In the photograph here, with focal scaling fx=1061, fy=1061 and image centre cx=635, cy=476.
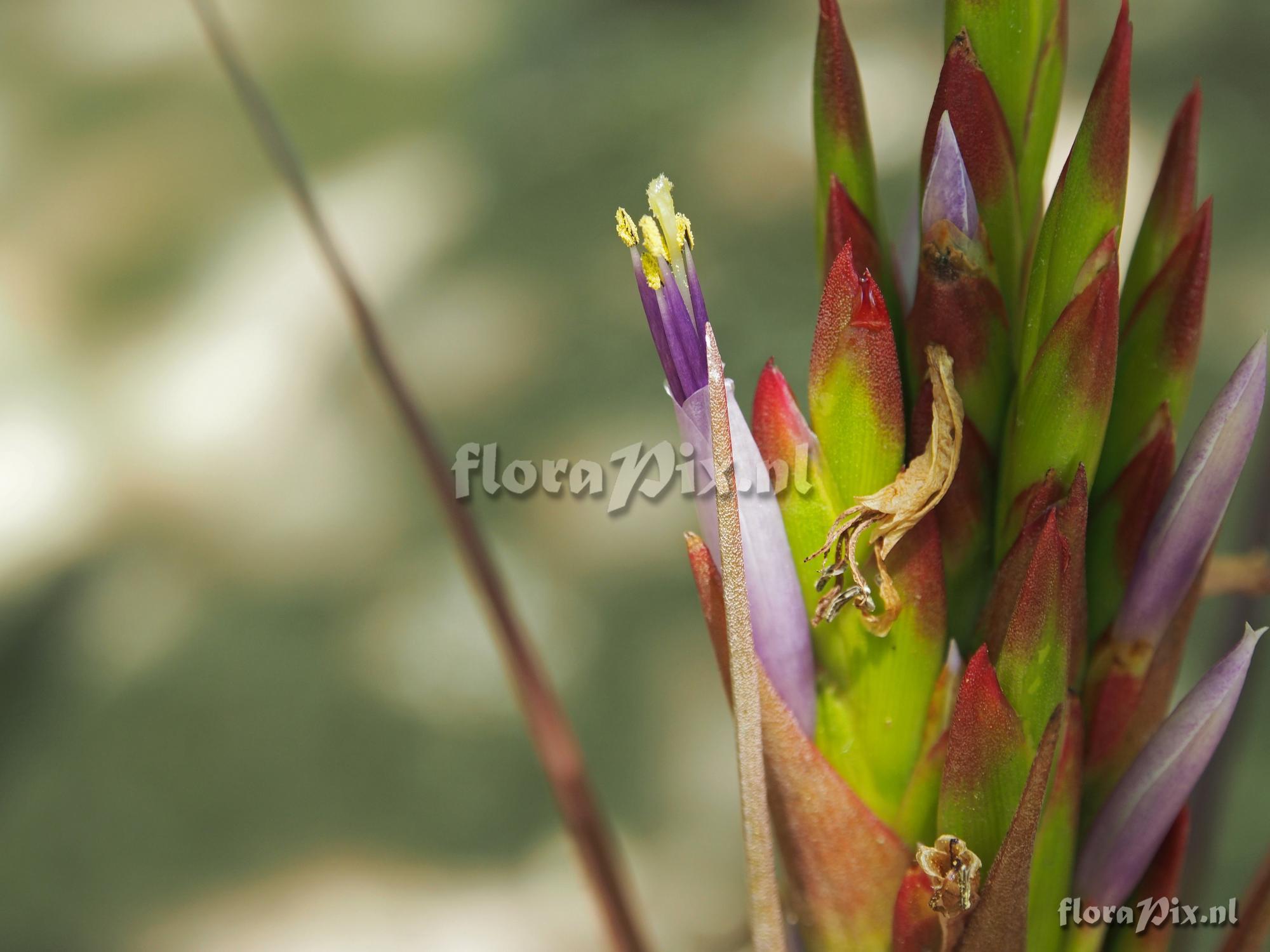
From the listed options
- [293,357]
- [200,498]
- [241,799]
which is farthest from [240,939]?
[293,357]

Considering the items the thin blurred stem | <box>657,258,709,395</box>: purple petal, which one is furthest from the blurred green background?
<box>657,258,709,395</box>: purple petal

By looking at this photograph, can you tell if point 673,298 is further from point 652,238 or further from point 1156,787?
point 1156,787

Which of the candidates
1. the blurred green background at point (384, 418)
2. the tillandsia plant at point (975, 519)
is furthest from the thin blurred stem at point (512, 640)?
the blurred green background at point (384, 418)

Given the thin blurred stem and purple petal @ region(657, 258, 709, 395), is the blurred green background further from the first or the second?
purple petal @ region(657, 258, 709, 395)

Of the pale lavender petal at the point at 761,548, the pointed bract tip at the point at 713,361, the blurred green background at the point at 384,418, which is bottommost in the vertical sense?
the pale lavender petal at the point at 761,548

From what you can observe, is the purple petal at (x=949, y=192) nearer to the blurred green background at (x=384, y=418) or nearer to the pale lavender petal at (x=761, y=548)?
the pale lavender petal at (x=761, y=548)

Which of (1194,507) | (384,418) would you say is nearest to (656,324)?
(1194,507)

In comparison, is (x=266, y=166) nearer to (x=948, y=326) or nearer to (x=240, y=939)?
(x=240, y=939)
